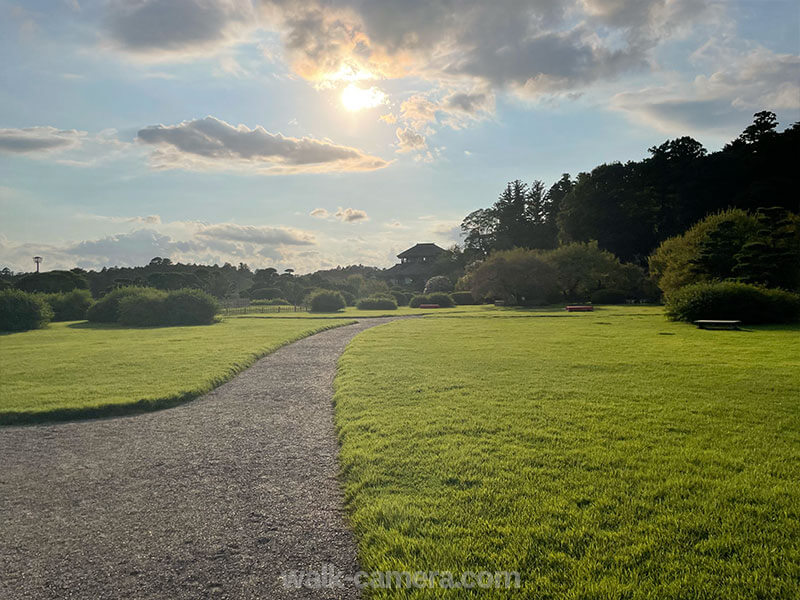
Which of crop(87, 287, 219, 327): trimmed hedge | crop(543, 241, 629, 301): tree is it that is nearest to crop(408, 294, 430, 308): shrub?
crop(543, 241, 629, 301): tree

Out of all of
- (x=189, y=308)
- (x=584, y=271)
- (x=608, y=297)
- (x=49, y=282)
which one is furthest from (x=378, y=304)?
(x=49, y=282)

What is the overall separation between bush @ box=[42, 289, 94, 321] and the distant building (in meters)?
50.6

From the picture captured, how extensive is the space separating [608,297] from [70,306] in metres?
44.6

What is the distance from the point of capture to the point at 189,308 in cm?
3089

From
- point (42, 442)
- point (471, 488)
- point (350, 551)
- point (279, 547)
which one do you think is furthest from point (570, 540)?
point (42, 442)

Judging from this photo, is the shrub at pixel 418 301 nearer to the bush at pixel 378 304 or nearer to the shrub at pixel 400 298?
the bush at pixel 378 304

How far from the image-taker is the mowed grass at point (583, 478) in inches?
135

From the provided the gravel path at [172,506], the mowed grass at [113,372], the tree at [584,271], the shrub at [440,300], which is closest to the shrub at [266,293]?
the shrub at [440,300]

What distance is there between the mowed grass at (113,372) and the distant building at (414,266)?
62664mm

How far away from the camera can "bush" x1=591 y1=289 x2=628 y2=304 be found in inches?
1762

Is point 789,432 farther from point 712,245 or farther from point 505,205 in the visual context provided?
point 505,205

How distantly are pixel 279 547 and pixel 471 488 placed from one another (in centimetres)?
188

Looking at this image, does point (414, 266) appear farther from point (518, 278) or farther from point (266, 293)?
point (518, 278)

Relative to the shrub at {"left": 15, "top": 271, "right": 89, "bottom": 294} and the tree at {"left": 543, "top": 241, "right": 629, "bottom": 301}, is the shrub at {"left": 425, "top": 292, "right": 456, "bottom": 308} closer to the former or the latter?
the tree at {"left": 543, "top": 241, "right": 629, "bottom": 301}
